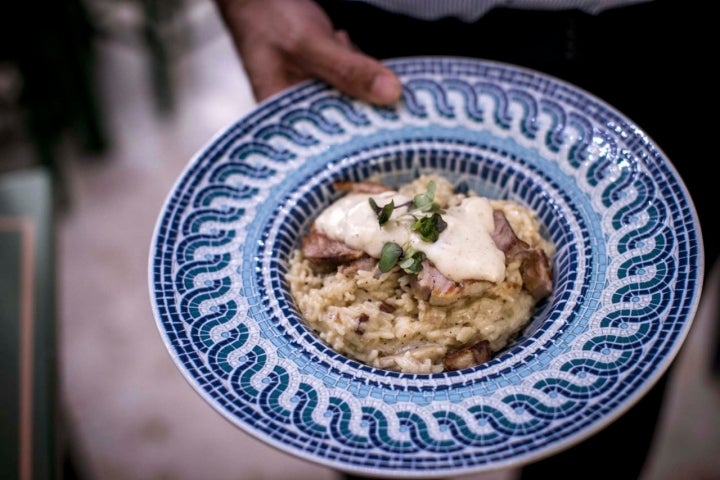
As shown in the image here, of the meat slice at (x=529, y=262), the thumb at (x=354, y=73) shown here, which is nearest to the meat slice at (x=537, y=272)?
the meat slice at (x=529, y=262)

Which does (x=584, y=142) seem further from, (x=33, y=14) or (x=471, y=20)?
(x=33, y=14)

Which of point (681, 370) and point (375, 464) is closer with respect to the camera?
point (375, 464)

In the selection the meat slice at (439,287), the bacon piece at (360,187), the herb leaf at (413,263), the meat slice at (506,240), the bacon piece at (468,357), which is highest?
the bacon piece at (360,187)

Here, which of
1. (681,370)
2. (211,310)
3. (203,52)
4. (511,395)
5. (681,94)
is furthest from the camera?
(203,52)

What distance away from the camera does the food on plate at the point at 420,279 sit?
1901mm

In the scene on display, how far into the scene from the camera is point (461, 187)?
2.37 m

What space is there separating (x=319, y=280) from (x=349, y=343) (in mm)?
246

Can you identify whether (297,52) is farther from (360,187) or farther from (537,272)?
(537,272)

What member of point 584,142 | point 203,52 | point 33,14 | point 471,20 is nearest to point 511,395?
point 584,142

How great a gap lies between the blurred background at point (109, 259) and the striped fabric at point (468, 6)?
1579 mm

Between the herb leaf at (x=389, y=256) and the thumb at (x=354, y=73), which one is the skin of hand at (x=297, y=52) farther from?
the herb leaf at (x=389, y=256)

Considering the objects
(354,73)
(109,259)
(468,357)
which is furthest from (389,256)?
(109,259)

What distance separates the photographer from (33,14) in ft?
15.4

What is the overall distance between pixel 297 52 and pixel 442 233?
97 centimetres
